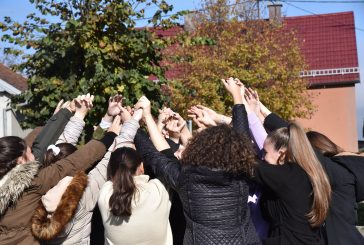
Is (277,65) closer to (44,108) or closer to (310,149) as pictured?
(44,108)

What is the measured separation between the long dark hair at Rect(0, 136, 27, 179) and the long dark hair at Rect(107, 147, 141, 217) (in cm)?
67

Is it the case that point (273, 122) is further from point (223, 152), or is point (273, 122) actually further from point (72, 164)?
point (72, 164)

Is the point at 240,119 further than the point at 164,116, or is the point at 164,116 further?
the point at 164,116

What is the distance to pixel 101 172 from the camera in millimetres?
4434

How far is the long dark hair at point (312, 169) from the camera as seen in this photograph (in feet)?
12.8

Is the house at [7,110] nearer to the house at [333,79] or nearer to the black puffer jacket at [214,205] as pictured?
the house at [333,79]

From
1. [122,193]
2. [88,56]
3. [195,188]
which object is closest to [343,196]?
[195,188]

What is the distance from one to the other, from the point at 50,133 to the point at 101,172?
613 mm

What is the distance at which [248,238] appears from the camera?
3.85 m

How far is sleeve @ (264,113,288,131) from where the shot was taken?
4660 mm

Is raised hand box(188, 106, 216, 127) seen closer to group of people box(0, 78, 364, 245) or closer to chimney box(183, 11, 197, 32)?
group of people box(0, 78, 364, 245)

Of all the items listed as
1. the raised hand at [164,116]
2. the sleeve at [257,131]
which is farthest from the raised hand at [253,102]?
the raised hand at [164,116]

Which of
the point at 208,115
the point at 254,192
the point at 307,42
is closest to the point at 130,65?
the point at 208,115

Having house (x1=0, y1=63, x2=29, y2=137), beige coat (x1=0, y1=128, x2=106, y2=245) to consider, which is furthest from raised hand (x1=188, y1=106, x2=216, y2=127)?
house (x1=0, y1=63, x2=29, y2=137)
